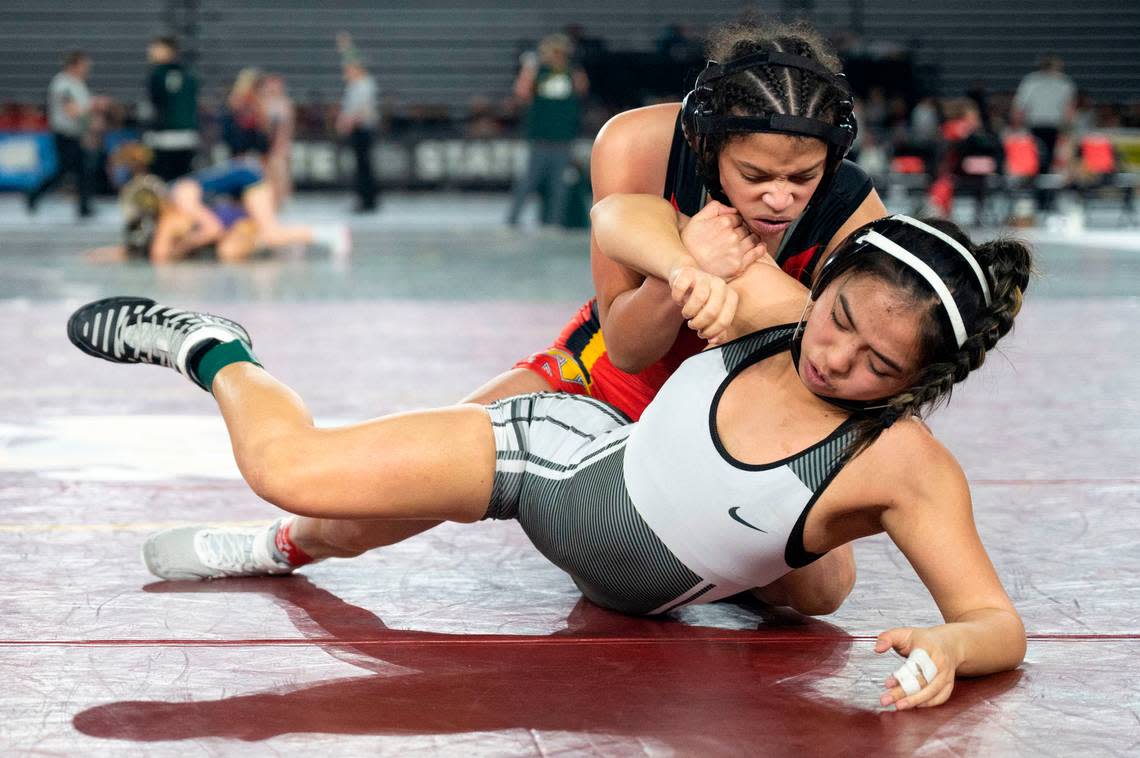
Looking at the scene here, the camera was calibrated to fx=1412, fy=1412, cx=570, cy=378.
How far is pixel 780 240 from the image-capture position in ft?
8.33

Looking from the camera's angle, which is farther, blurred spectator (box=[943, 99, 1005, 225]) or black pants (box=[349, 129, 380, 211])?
black pants (box=[349, 129, 380, 211])

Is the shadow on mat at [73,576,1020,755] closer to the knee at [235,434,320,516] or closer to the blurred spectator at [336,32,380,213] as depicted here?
the knee at [235,434,320,516]

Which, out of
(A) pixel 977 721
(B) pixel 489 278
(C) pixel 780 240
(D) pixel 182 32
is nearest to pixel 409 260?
(B) pixel 489 278

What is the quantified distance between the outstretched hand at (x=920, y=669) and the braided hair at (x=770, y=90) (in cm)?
79

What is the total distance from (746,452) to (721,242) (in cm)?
36

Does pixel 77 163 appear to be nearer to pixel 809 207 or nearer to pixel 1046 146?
pixel 1046 146

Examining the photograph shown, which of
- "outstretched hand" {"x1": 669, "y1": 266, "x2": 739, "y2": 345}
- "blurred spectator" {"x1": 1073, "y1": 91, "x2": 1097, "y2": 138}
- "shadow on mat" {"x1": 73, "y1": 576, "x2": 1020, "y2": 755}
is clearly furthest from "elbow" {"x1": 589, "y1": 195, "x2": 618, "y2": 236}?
"blurred spectator" {"x1": 1073, "y1": 91, "x2": 1097, "y2": 138}

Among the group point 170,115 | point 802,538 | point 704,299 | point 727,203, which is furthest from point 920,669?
point 170,115

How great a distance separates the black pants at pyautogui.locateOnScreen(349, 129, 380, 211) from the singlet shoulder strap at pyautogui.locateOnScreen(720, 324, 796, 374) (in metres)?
12.9

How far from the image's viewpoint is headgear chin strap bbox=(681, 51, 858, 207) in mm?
2213

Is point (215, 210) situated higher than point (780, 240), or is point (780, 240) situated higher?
point (780, 240)

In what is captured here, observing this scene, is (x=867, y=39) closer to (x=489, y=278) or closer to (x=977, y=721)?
(x=489, y=278)

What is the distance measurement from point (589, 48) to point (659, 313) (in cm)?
1507

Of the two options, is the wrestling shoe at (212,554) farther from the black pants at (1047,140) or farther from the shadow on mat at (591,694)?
the black pants at (1047,140)
